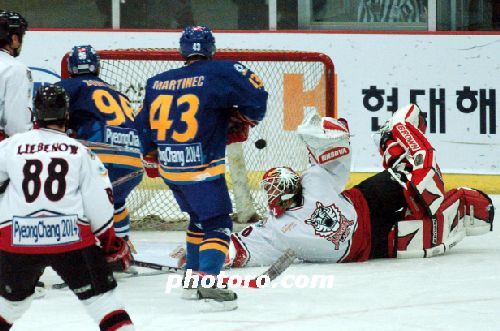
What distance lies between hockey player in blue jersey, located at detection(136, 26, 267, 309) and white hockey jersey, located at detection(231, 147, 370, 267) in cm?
79

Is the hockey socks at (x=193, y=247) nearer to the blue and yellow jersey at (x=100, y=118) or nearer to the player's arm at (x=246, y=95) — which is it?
the player's arm at (x=246, y=95)

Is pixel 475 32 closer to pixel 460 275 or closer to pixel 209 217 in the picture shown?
pixel 460 275

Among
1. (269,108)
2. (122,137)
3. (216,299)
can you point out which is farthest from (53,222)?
(269,108)

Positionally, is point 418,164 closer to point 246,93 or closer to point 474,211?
point 474,211

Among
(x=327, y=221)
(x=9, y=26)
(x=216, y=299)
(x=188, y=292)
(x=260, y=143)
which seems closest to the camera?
(x=216, y=299)

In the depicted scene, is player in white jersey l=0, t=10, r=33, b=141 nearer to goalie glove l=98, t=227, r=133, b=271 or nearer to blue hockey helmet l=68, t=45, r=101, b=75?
blue hockey helmet l=68, t=45, r=101, b=75

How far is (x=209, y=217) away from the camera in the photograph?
4.54 meters

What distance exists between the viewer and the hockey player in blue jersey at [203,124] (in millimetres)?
4547

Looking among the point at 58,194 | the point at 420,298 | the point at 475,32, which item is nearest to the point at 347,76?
the point at 475,32

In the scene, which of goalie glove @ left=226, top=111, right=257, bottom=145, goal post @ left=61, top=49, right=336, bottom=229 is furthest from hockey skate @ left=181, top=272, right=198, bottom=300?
goal post @ left=61, top=49, right=336, bottom=229

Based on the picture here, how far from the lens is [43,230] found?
342 cm

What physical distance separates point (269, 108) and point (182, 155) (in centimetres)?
223

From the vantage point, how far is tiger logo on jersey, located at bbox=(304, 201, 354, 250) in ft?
17.6

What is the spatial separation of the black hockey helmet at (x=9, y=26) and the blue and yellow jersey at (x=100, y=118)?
313 mm
